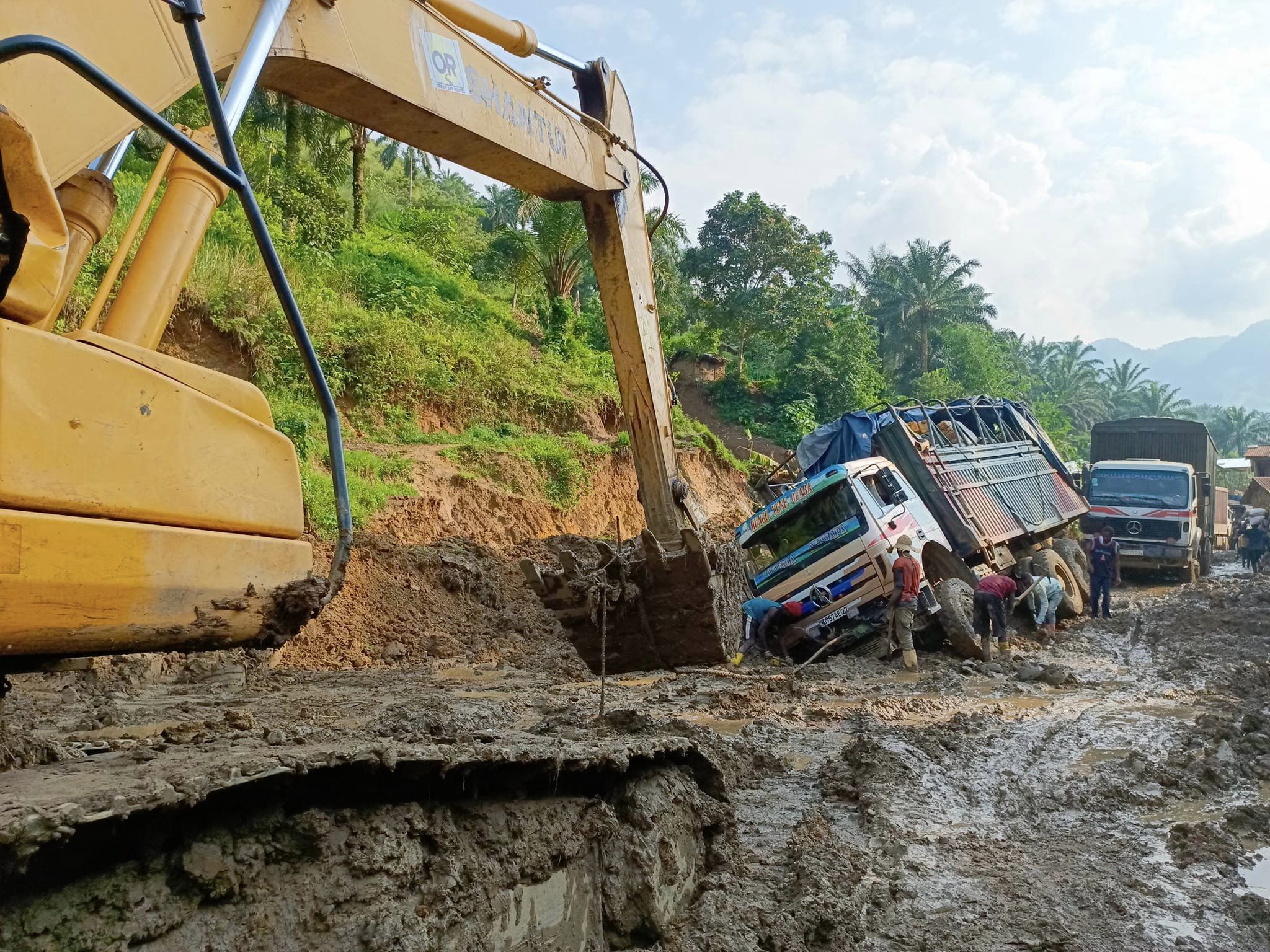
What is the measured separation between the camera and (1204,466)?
2220 cm

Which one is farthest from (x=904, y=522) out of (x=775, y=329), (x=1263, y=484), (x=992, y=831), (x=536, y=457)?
(x=1263, y=484)

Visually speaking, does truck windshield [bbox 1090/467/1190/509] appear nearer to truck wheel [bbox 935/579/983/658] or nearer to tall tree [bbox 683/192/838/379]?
truck wheel [bbox 935/579/983/658]

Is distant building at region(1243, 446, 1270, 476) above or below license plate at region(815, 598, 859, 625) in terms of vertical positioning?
above

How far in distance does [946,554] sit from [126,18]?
10.5 metres

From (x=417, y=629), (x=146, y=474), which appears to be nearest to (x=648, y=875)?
(x=146, y=474)

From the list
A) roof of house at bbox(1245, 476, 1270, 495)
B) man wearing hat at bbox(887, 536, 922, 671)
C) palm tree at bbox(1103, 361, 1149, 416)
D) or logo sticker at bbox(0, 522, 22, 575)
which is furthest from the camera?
palm tree at bbox(1103, 361, 1149, 416)

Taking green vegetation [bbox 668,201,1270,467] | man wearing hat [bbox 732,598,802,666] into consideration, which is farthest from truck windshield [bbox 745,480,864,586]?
green vegetation [bbox 668,201,1270,467]

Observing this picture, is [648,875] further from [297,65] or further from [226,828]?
[297,65]

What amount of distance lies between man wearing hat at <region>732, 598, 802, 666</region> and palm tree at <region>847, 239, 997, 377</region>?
43.7 metres

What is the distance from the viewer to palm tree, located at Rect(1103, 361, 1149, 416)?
3039 inches

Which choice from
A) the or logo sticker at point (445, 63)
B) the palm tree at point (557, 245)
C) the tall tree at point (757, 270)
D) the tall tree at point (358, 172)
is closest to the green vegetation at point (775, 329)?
the tall tree at point (757, 270)

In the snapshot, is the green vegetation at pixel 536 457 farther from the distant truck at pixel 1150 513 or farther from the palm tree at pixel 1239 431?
the palm tree at pixel 1239 431

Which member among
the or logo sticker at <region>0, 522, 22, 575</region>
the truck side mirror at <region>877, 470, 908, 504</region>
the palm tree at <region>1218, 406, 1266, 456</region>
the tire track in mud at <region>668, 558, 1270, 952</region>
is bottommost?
the tire track in mud at <region>668, 558, 1270, 952</region>

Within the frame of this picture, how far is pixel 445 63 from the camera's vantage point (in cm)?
463
